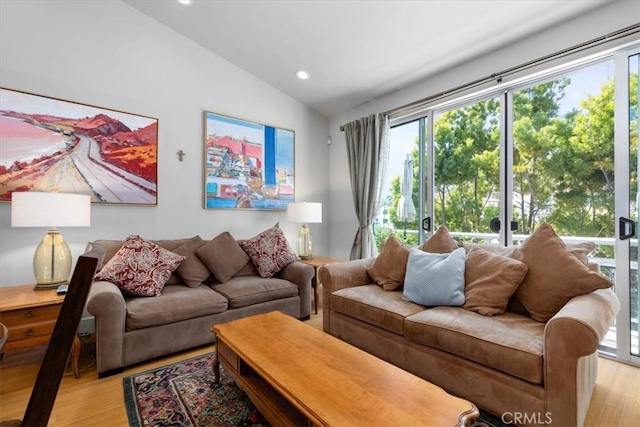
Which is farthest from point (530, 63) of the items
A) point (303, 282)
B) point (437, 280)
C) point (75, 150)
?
point (75, 150)

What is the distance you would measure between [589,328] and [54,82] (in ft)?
13.4

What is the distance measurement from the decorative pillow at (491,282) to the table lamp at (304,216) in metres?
1.99

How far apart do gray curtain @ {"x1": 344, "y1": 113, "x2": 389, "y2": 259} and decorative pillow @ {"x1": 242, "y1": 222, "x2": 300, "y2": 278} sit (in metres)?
1.04

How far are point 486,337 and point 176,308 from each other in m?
2.11

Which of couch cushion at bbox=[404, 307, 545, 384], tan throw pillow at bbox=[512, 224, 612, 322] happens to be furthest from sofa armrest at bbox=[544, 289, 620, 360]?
tan throw pillow at bbox=[512, 224, 612, 322]

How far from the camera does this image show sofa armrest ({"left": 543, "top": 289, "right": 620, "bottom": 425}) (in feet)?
4.37

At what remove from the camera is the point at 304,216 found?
12.3 feet

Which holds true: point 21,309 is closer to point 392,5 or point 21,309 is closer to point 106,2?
point 106,2

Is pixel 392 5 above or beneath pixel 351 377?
above

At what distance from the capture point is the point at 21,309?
194 centimetres

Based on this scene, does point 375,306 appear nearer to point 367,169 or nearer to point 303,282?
point 303,282

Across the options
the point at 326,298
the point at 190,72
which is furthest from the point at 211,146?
the point at 326,298

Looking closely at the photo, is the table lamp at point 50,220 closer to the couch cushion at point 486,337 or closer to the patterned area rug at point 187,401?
the patterned area rug at point 187,401

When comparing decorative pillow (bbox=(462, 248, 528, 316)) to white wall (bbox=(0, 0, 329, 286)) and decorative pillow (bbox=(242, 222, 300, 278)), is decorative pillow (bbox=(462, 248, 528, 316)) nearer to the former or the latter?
decorative pillow (bbox=(242, 222, 300, 278))
